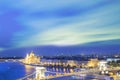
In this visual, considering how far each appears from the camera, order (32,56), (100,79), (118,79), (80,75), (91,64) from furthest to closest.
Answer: (32,56) < (91,64) < (80,75) < (100,79) < (118,79)

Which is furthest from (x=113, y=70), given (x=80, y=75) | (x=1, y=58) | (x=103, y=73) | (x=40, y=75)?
(x=1, y=58)

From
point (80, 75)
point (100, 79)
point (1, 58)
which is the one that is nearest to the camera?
point (100, 79)

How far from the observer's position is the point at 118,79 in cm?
2200

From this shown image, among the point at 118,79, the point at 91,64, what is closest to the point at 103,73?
the point at 118,79

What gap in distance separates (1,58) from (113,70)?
51.8 m

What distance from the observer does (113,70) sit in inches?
1149

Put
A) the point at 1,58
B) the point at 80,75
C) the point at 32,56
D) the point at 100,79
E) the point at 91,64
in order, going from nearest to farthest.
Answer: the point at 100,79
the point at 80,75
the point at 91,64
the point at 32,56
the point at 1,58

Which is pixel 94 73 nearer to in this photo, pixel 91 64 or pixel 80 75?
pixel 80 75

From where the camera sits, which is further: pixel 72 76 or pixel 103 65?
pixel 103 65

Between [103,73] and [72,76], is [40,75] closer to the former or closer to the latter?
[72,76]

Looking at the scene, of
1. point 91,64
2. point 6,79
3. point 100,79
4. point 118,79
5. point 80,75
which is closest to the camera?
point 118,79

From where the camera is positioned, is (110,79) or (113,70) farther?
(113,70)

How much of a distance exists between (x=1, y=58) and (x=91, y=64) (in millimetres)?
39849

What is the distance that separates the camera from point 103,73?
28.1 metres
